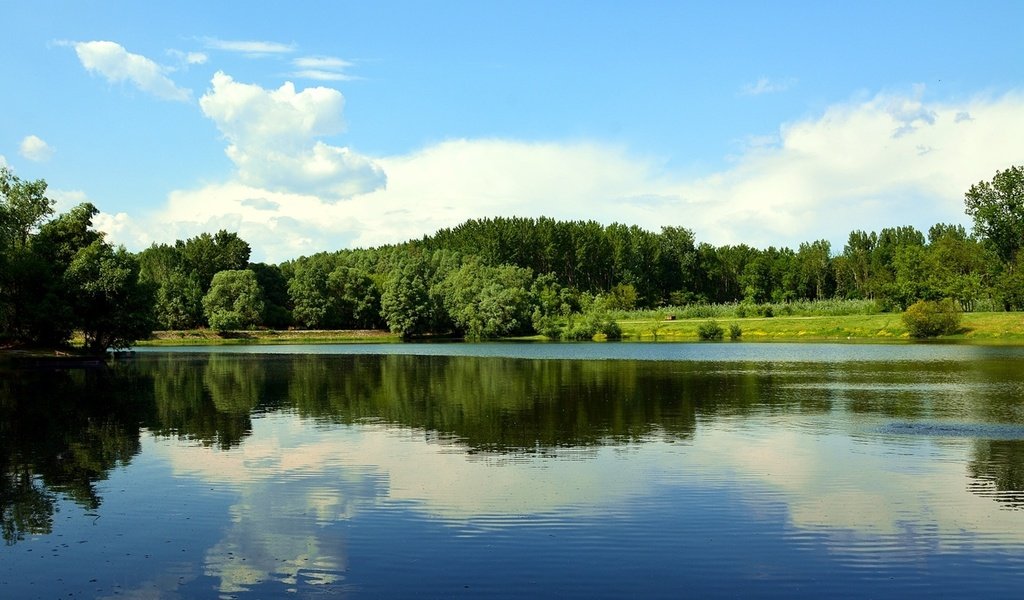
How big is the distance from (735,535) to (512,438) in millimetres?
13764

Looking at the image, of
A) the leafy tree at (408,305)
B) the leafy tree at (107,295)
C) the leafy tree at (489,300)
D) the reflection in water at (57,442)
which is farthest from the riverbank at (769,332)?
the reflection in water at (57,442)

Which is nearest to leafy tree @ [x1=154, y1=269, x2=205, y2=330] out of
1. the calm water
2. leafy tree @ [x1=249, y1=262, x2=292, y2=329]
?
leafy tree @ [x1=249, y1=262, x2=292, y2=329]

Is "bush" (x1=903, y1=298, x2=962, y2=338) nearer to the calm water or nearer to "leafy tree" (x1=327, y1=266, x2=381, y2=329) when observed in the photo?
the calm water

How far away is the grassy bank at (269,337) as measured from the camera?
487 feet

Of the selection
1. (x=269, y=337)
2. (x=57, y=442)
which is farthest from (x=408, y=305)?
(x=57, y=442)

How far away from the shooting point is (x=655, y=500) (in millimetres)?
19453

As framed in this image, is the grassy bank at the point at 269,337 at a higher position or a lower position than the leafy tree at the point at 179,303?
lower

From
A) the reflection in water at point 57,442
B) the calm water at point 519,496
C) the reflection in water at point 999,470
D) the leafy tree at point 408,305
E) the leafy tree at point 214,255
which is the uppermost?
the leafy tree at point 214,255

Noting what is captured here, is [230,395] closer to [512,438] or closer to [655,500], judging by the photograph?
[512,438]

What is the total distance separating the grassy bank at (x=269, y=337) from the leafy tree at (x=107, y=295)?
62183 mm

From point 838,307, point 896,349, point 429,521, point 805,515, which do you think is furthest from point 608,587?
point 838,307

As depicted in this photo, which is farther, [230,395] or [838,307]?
[838,307]

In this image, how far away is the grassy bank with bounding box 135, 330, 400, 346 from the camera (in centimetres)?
14850

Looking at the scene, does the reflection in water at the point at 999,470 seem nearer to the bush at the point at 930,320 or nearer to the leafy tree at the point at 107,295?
the leafy tree at the point at 107,295
